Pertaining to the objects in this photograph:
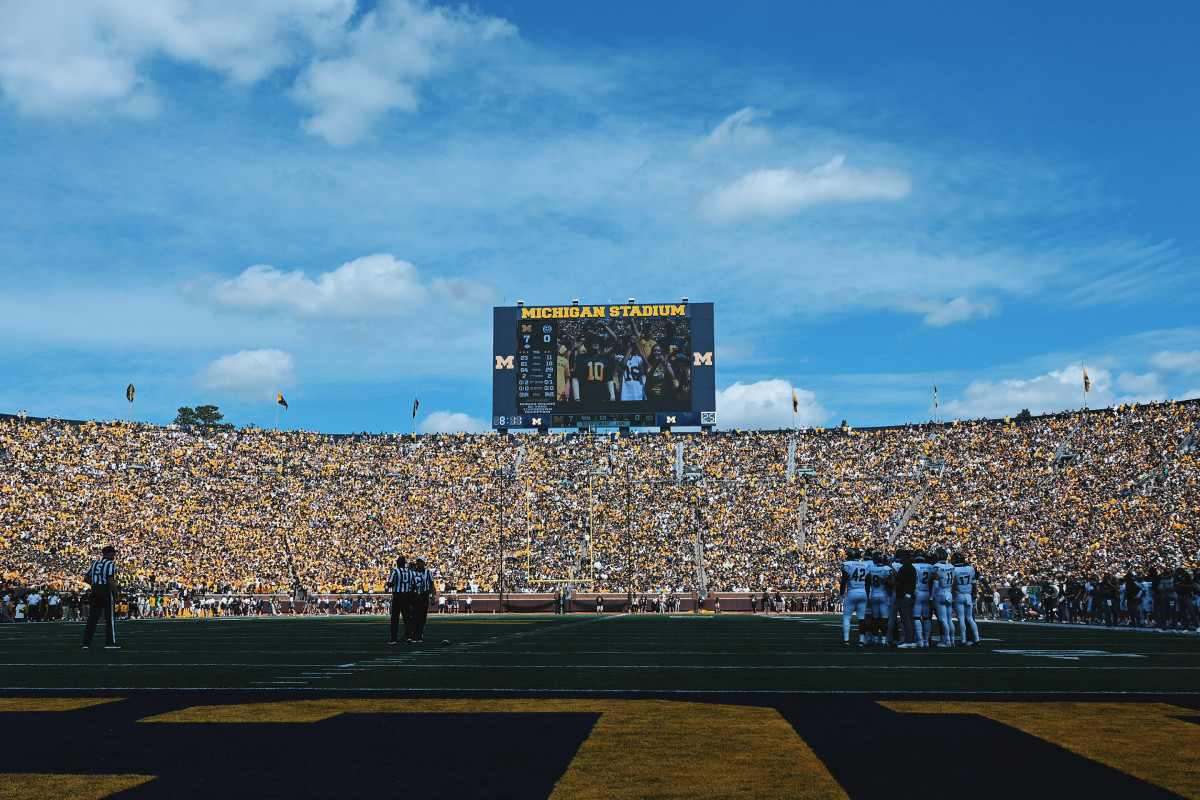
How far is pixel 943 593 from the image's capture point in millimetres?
17000

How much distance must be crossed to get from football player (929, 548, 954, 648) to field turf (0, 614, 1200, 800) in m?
2.90

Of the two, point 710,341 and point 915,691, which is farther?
point 710,341

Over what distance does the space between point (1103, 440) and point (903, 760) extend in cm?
5118

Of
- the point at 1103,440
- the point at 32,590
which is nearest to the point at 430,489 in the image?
the point at 32,590

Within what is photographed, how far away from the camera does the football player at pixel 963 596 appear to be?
17641 millimetres

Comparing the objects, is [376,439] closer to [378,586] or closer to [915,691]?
[378,586]

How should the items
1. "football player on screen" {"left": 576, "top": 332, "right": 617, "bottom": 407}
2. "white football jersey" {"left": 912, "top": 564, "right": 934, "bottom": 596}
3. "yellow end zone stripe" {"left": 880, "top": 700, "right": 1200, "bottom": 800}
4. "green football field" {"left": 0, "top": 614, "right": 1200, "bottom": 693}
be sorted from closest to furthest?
"yellow end zone stripe" {"left": 880, "top": 700, "right": 1200, "bottom": 800} → "green football field" {"left": 0, "top": 614, "right": 1200, "bottom": 693} → "white football jersey" {"left": 912, "top": 564, "right": 934, "bottom": 596} → "football player on screen" {"left": 576, "top": 332, "right": 617, "bottom": 407}

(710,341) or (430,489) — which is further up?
(710,341)

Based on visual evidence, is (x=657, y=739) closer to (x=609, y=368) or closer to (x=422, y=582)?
(x=422, y=582)

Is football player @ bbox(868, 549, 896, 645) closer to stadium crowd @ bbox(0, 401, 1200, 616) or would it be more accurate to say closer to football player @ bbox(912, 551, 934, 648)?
football player @ bbox(912, 551, 934, 648)

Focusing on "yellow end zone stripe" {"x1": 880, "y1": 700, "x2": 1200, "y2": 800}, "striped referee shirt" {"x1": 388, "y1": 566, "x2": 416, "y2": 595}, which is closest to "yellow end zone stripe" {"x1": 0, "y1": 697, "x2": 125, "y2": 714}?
"yellow end zone stripe" {"x1": 880, "y1": 700, "x2": 1200, "y2": 800}

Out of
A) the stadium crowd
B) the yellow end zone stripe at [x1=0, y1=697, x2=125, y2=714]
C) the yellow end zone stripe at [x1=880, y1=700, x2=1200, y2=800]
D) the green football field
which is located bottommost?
the green football field

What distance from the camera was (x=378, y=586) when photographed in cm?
4888

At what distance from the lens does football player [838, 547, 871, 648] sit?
56.7ft
